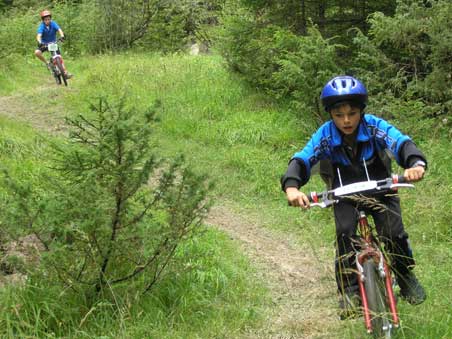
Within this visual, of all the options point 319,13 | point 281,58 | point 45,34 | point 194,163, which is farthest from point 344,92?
point 45,34

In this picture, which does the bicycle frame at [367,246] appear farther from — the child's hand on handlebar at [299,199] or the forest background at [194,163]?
the forest background at [194,163]

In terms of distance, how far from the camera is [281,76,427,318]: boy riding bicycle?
4109mm

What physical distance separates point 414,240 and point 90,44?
625 inches

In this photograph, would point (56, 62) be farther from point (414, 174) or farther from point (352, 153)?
point (414, 174)

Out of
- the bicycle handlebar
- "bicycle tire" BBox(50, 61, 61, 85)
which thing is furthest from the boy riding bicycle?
"bicycle tire" BBox(50, 61, 61, 85)

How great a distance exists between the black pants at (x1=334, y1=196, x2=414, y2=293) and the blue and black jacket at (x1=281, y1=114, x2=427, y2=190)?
0.74ft

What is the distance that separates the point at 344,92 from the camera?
409 centimetres

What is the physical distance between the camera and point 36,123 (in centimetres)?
1170

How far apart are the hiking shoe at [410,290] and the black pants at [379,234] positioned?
0.31 ft

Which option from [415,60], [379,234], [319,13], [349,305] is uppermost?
[319,13]

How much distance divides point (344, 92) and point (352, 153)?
447 mm

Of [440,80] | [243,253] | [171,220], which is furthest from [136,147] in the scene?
[440,80]

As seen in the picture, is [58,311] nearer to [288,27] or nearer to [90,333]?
[90,333]

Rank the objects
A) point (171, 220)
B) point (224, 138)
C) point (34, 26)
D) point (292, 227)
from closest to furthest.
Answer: point (171, 220)
point (292, 227)
point (224, 138)
point (34, 26)
